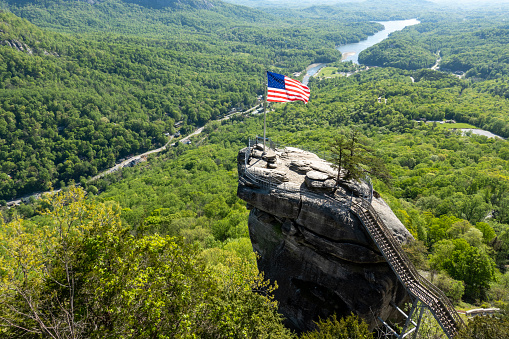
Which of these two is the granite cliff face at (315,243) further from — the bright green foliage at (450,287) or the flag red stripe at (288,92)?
the bright green foliage at (450,287)

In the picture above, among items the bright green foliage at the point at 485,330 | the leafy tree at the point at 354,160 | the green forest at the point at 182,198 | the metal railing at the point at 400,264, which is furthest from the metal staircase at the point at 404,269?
the bright green foliage at the point at 485,330

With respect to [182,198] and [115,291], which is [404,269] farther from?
[182,198]

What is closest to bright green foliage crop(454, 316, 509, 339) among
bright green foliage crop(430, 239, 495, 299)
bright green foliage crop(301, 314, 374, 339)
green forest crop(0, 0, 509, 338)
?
green forest crop(0, 0, 509, 338)

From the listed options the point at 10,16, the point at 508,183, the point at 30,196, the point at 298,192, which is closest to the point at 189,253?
the point at 298,192

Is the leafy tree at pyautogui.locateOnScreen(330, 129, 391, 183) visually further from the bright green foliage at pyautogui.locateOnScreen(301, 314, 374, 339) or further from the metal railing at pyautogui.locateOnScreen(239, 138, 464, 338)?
the bright green foliage at pyautogui.locateOnScreen(301, 314, 374, 339)

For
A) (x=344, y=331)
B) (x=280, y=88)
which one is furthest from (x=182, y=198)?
(x=344, y=331)

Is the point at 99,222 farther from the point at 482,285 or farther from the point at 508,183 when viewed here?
the point at 508,183

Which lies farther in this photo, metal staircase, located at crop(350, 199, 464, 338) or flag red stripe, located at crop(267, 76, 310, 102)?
flag red stripe, located at crop(267, 76, 310, 102)
